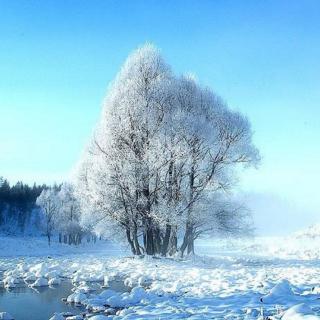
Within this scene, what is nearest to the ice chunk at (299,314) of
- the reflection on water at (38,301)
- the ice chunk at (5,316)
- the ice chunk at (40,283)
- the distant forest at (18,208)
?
the reflection on water at (38,301)

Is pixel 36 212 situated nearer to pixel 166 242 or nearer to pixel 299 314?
pixel 166 242

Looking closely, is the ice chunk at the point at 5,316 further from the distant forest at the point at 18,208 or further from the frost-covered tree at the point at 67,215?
the distant forest at the point at 18,208

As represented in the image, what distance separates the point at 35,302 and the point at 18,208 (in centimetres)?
10317

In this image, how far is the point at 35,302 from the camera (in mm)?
10438

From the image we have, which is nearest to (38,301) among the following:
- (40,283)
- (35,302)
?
(35,302)

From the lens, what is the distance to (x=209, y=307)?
8.72m

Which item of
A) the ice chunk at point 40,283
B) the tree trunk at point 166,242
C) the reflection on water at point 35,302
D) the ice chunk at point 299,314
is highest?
the tree trunk at point 166,242

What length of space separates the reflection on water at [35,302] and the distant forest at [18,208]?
312ft

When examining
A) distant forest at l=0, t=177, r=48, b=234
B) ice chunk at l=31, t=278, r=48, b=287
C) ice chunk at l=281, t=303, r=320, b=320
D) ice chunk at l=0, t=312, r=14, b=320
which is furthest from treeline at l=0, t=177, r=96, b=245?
ice chunk at l=281, t=303, r=320, b=320

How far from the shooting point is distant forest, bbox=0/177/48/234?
345 feet

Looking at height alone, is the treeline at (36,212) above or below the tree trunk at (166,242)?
above

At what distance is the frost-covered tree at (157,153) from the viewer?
2275 cm

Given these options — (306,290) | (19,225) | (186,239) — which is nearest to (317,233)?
(186,239)

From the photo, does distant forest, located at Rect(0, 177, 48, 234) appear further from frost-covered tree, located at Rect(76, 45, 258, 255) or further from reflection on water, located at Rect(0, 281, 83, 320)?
reflection on water, located at Rect(0, 281, 83, 320)
